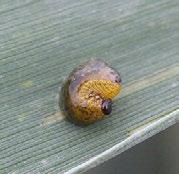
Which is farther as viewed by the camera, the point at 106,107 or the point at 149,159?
the point at 149,159

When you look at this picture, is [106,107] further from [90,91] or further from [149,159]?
[149,159]

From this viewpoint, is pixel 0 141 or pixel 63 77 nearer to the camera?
pixel 0 141

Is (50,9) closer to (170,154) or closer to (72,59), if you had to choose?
(72,59)

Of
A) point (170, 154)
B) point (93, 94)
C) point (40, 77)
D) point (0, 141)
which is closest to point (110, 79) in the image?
point (93, 94)

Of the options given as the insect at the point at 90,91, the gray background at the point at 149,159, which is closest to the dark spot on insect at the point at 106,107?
the insect at the point at 90,91

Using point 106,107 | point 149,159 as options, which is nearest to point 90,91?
point 106,107

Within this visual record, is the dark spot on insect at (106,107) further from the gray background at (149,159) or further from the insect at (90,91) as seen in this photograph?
the gray background at (149,159)
